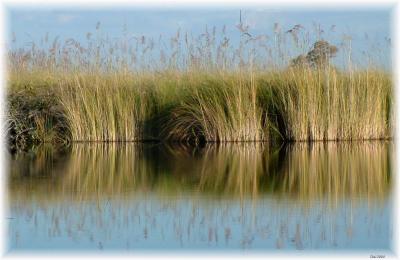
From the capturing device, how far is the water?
5.47 meters

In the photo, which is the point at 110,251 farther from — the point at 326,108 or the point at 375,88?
the point at 375,88

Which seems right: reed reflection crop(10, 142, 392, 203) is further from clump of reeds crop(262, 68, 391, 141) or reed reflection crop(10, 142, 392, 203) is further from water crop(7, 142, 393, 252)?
clump of reeds crop(262, 68, 391, 141)

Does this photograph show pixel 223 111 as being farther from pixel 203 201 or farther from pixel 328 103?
pixel 203 201

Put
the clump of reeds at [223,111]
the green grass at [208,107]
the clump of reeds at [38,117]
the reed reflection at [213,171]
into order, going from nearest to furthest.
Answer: the reed reflection at [213,171]
the clump of reeds at [223,111]
the green grass at [208,107]
the clump of reeds at [38,117]


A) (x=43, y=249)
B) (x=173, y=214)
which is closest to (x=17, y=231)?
(x=43, y=249)

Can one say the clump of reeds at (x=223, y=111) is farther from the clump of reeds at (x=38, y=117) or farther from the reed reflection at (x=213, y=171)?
the clump of reeds at (x=38, y=117)

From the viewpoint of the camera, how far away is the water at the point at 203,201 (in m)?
5.47

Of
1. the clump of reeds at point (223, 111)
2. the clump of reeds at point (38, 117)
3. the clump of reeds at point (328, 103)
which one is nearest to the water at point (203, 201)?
the clump of reeds at point (223, 111)

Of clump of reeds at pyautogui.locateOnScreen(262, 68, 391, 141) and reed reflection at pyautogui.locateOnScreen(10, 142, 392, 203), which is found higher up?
clump of reeds at pyautogui.locateOnScreen(262, 68, 391, 141)

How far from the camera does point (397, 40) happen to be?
12.7m

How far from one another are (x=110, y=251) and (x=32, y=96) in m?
8.04

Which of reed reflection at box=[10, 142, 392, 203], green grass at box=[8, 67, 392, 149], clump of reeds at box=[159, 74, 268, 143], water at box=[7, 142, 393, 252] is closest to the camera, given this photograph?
water at box=[7, 142, 393, 252]

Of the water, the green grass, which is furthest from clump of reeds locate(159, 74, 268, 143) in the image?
the water

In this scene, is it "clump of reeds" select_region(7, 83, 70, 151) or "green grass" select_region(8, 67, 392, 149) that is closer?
"green grass" select_region(8, 67, 392, 149)
